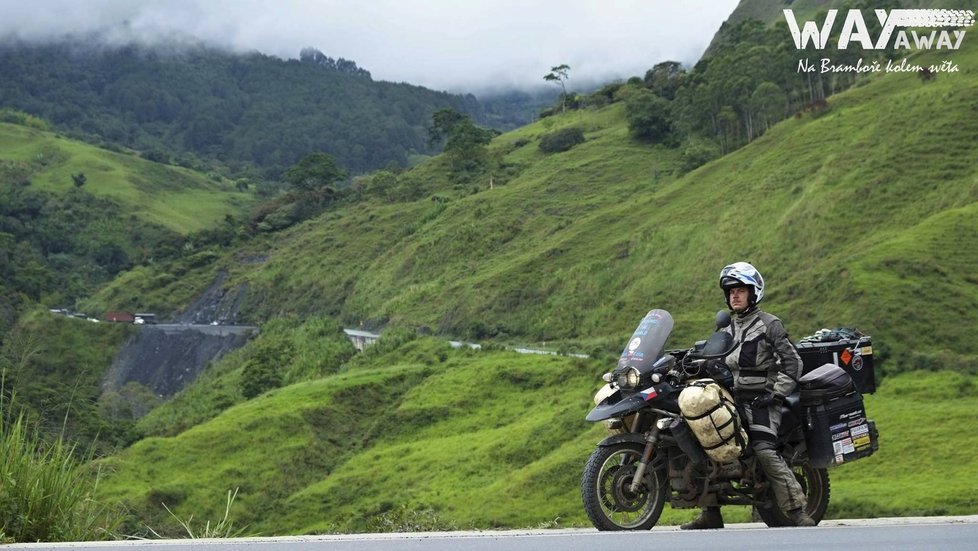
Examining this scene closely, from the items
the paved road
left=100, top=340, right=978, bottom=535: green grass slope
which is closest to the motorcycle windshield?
the paved road

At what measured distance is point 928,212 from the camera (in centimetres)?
4775

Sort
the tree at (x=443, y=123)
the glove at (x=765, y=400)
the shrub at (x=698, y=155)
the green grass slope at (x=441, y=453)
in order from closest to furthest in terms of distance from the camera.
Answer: the glove at (x=765, y=400) → the green grass slope at (x=441, y=453) → the shrub at (x=698, y=155) → the tree at (x=443, y=123)

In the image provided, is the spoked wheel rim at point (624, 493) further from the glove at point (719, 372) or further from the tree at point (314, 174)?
the tree at point (314, 174)

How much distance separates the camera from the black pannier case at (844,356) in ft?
28.6

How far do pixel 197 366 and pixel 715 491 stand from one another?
7873 centimetres

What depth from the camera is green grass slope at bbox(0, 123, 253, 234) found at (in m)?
151

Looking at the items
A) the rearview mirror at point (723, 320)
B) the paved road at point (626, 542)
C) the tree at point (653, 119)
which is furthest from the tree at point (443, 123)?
the paved road at point (626, 542)

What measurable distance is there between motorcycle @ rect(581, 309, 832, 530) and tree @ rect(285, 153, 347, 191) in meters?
109

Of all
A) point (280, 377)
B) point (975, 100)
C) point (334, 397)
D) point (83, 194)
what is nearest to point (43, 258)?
point (83, 194)

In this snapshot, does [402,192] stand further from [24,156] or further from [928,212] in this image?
[24,156]

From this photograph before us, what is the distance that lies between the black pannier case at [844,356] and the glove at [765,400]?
2.28 feet

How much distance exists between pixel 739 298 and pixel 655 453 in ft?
4.55

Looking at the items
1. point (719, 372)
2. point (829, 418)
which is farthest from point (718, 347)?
point (829, 418)

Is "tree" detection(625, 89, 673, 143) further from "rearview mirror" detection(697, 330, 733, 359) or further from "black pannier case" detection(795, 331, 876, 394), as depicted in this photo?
"rearview mirror" detection(697, 330, 733, 359)
